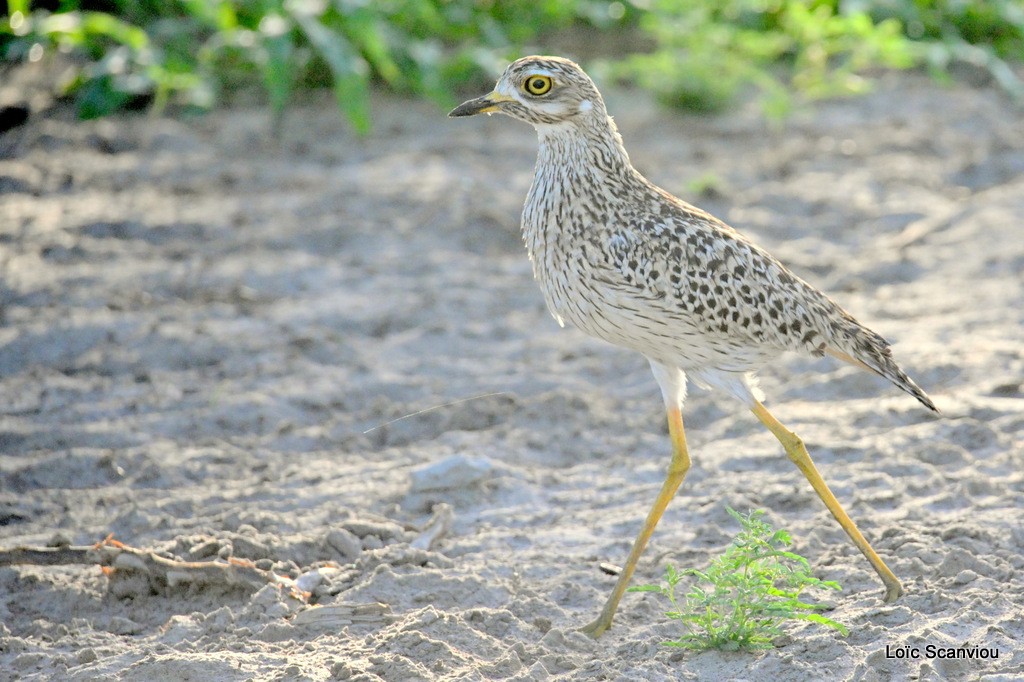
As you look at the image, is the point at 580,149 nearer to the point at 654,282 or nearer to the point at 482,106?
the point at 482,106

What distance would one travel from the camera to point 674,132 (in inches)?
354

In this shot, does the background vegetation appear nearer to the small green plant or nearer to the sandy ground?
the sandy ground

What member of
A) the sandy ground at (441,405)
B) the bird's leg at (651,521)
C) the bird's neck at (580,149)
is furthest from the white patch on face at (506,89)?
the sandy ground at (441,405)

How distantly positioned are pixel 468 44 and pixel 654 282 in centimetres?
574

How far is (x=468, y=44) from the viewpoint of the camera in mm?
9383

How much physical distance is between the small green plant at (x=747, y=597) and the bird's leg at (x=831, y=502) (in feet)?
0.89

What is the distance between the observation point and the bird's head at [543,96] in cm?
430

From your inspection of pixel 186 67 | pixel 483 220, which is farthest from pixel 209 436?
pixel 186 67

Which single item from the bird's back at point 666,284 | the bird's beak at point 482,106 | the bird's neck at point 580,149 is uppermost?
the bird's beak at point 482,106

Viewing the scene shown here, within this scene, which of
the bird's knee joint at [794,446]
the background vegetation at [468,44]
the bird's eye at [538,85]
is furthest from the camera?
the background vegetation at [468,44]

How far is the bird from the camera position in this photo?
4.08 meters

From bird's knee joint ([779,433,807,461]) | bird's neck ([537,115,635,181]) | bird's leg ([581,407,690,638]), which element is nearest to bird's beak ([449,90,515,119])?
bird's neck ([537,115,635,181])

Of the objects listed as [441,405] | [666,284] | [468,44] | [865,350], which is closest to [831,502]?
[865,350]

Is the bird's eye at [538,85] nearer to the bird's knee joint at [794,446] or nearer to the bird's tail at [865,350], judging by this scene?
the bird's tail at [865,350]
